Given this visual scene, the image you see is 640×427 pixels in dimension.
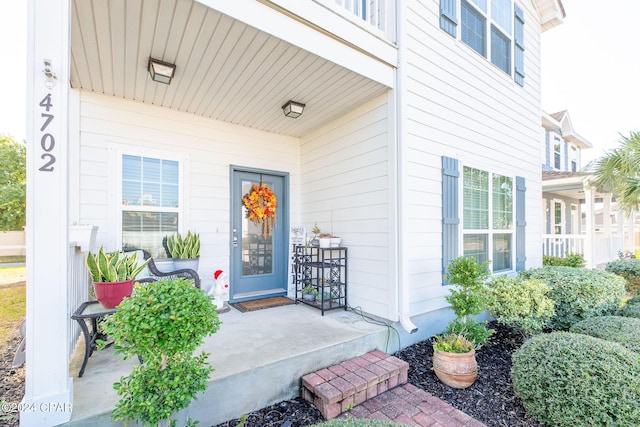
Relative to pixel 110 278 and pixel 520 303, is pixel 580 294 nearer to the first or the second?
pixel 520 303

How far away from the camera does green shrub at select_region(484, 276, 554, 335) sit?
3.18 meters

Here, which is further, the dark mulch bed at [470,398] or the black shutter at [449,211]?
the black shutter at [449,211]

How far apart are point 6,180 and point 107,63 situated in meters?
17.0

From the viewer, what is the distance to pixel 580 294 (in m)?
3.70

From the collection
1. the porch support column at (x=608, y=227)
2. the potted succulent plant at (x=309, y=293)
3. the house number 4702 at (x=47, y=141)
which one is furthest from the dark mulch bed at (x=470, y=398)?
the porch support column at (x=608, y=227)

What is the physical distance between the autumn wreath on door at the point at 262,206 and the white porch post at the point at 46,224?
2.83m

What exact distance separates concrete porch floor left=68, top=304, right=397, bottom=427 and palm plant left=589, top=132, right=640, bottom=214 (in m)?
5.62

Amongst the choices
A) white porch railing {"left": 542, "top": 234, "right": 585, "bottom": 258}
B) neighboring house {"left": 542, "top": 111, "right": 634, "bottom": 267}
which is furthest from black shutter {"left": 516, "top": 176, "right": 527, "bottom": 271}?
white porch railing {"left": 542, "top": 234, "right": 585, "bottom": 258}

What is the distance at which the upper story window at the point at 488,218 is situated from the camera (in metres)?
4.39

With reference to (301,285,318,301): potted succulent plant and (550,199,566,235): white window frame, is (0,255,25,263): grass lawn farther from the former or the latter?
(550,199,566,235): white window frame

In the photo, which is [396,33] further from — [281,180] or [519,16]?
[519,16]

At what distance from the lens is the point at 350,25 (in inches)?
119

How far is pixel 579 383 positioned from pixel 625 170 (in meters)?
5.68

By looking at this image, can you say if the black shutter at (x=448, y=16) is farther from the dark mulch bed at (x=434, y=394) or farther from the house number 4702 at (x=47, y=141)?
the house number 4702 at (x=47, y=141)
